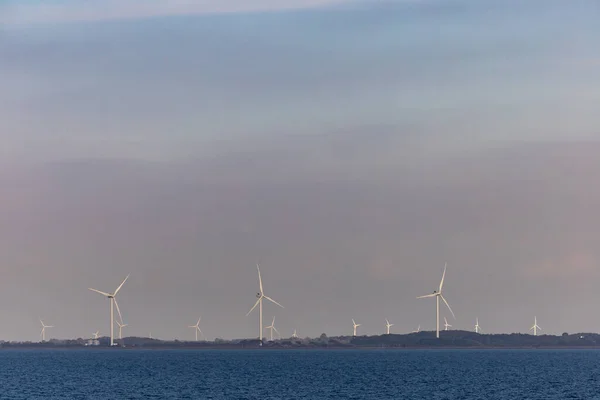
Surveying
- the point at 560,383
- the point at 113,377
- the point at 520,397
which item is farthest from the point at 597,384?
the point at 113,377

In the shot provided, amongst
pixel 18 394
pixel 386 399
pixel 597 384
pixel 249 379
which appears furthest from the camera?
pixel 249 379

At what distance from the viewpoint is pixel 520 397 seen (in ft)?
412

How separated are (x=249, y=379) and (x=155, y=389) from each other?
106ft

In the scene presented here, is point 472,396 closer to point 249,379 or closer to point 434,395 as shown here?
point 434,395

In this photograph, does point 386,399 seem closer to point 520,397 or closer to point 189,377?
point 520,397

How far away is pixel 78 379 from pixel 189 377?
21.6m

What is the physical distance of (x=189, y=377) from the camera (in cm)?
17838

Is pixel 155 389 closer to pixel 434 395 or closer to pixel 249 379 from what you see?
pixel 249 379

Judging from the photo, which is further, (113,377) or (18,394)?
(113,377)

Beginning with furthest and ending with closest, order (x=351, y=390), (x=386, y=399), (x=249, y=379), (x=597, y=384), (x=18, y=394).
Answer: (x=249, y=379) < (x=597, y=384) < (x=351, y=390) < (x=18, y=394) < (x=386, y=399)

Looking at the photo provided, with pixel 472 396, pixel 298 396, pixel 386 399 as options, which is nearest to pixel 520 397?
pixel 472 396

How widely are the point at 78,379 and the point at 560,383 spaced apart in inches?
3564

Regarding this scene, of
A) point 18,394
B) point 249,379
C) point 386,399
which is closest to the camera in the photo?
point 386,399

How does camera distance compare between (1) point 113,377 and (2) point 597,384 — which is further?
(1) point 113,377
